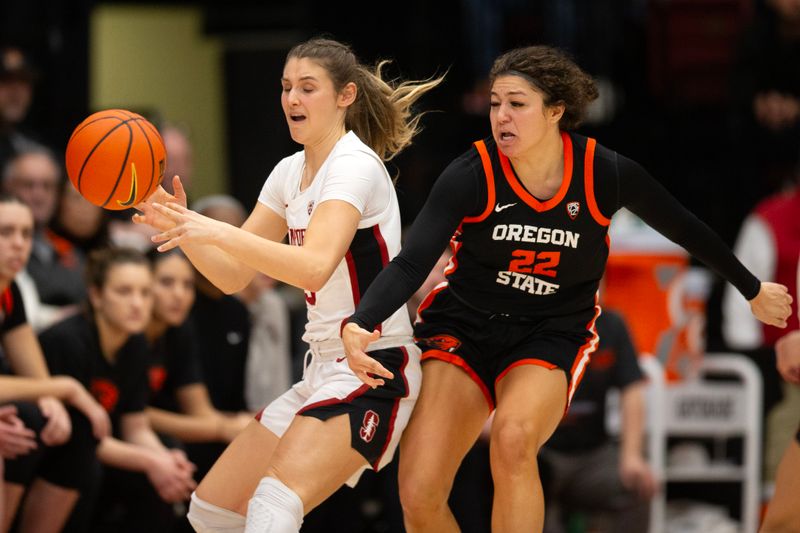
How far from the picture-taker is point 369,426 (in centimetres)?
410

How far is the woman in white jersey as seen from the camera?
3.94 meters

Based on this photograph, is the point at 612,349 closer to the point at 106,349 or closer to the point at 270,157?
the point at 106,349

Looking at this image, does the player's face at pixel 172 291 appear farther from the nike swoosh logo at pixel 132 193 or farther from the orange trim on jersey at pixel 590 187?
the orange trim on jersey at pixel 590 187

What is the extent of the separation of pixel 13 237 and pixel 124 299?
1.98 feet

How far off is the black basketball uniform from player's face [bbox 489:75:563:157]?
91 millimetres

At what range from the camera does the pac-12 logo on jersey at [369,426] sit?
13.4ft

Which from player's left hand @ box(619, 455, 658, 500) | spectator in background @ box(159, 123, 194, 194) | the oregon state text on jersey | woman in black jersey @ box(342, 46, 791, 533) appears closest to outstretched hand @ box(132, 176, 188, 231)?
woman in black jersey @ box(342, 46, 791, 533)

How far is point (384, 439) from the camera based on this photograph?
4168 mm

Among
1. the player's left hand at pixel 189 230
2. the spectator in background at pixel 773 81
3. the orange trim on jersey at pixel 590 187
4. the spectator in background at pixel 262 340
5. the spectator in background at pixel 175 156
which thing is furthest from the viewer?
the spectator in background at pixel 773 81

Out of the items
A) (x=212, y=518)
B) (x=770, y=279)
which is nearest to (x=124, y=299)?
(x=212, y=518)

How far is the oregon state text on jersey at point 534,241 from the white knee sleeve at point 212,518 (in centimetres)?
110

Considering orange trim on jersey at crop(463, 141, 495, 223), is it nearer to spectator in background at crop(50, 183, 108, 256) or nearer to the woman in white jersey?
the woman in white jersey

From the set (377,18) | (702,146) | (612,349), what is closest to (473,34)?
(377,18)

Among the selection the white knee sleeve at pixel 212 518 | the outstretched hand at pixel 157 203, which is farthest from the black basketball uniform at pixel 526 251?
the white knee sleeve at pixel 212 518
